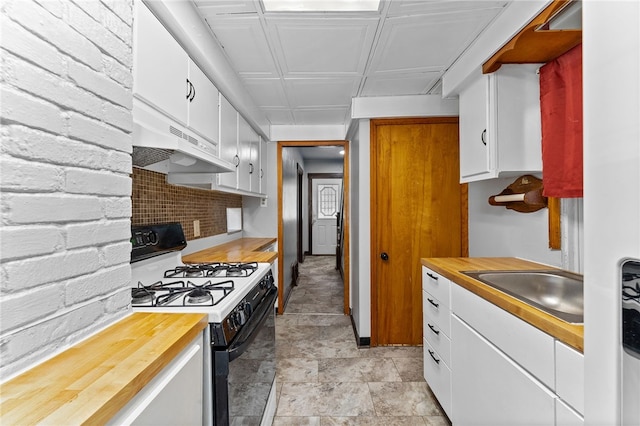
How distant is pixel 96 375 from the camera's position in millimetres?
631

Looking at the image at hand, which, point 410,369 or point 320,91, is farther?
point 320,91

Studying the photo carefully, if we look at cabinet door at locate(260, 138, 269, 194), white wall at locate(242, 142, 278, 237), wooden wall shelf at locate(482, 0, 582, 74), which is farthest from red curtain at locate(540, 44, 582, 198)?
white wall at locate(242, 142, 278, 237)

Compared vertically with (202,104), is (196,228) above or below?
below

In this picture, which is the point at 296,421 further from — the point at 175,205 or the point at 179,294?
the point at 175,205

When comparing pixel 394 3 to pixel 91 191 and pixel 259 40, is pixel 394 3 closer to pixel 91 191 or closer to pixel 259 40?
pixel 259 40

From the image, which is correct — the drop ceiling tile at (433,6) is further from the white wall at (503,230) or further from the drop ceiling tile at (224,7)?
the white wall at (503,230)

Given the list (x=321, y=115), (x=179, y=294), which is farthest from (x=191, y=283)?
(x=321, y=115)

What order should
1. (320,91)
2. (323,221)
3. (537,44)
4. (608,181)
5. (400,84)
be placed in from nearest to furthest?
(608,181) → (537,44) → (400,84) → (320,91) → (323,221)

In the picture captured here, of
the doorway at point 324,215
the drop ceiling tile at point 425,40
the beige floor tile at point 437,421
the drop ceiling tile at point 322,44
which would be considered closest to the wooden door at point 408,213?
the drop ceiling tile at point 425,40

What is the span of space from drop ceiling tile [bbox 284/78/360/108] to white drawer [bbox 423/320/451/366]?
1831mm

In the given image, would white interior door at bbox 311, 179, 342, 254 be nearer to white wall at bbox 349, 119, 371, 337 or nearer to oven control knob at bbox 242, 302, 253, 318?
white wall at bbox 349, 119, 371, 337

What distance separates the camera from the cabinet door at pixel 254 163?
2.79 meters

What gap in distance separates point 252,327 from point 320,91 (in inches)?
77.5

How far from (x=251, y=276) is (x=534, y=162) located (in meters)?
1.67
